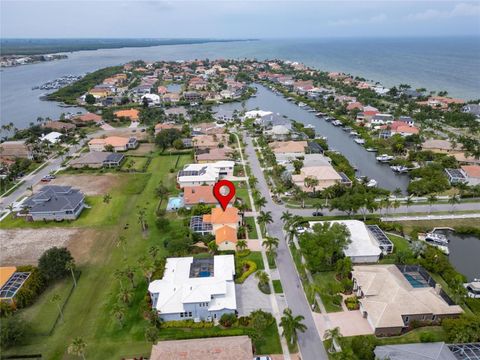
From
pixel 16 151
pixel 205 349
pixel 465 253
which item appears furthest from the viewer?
pixel 16 151

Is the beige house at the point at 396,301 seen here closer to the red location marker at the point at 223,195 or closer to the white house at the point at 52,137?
the red location marker at the point at 223,195

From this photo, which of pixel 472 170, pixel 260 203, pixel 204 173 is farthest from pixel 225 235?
pixel 472 170

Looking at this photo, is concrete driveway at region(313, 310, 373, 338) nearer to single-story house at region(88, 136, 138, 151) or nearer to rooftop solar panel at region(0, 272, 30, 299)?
rooftop solar panel at region(0, 272, 30, 299)

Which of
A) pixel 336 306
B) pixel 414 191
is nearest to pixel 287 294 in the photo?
pixel 336 306

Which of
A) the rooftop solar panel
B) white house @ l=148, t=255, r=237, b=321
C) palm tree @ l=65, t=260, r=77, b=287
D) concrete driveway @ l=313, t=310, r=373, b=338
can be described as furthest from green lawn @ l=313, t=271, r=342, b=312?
the rooftop solar panel

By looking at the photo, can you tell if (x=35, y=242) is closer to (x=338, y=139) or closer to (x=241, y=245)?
(x=241, y=245)

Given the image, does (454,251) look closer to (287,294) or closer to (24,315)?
(287,294)

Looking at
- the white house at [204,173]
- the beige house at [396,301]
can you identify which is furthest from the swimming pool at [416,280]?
the white house at [204,173]
